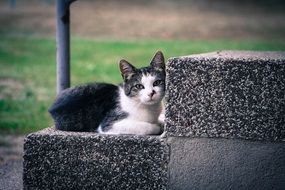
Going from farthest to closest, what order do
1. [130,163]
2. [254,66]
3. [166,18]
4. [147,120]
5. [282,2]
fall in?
[282,2] < [166,18] < [147,120] < [130,163] < [254,66]

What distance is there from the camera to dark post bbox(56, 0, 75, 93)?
15.6 feet

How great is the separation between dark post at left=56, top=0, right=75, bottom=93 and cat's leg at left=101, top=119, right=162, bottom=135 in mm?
1092

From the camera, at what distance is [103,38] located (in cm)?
1788

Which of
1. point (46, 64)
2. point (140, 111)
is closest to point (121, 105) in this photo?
point (140, 111)

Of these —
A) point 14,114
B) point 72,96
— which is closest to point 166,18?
point 14,114

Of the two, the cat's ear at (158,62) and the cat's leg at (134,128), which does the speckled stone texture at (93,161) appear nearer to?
the cat's leg at (134,128)

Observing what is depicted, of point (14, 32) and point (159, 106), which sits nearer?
point (159, 106)

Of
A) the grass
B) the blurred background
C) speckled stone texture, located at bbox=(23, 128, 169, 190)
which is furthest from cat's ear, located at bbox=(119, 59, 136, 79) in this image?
the grass

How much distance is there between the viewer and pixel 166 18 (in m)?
21.9

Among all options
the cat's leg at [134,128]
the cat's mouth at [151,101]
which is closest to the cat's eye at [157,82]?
the cat's mouth at [151,101]

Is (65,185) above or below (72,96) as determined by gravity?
below

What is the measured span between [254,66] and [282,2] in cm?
2381

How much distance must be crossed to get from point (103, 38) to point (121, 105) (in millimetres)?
14046

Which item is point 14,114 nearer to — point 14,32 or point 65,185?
point 65,185
